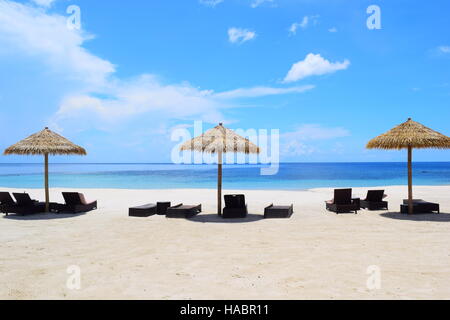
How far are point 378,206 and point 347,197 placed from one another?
1247mm

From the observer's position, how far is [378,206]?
9.92 m

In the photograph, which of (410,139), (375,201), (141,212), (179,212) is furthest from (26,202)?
(410,139)

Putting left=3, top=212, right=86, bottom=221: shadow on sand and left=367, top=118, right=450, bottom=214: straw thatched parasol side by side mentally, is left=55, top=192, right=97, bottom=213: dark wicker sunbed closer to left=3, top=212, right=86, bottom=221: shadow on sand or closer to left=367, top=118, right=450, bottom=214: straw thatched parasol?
left=3, top=212, right=86, bottom=221: shadow on sand

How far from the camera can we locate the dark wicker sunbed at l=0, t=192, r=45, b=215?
30.0ft

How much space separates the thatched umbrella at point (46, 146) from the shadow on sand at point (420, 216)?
8778 mm

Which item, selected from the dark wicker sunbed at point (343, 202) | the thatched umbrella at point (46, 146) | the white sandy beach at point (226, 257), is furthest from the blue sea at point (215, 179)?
the white sandy beach at point (226, 257)

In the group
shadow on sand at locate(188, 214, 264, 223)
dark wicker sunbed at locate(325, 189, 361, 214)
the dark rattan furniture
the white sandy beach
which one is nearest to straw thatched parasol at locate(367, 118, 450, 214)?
dark wicker sunbed at locate(325, 189, 361, 214)

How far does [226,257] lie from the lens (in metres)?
5.09

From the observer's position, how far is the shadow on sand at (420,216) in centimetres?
831

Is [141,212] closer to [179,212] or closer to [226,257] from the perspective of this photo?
[179,212]

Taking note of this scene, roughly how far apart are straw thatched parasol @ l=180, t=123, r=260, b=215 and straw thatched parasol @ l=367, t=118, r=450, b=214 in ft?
10.7

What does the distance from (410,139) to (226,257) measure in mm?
6121
